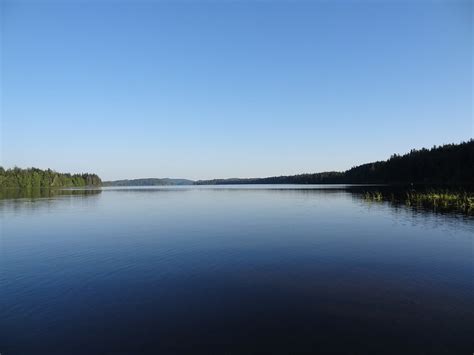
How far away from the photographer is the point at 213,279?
14.6m

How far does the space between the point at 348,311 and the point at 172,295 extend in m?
7.47

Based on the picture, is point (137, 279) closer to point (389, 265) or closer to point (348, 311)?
point (348, 311)

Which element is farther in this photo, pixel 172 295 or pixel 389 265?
pixel 389 265

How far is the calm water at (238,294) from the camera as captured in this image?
9.09m

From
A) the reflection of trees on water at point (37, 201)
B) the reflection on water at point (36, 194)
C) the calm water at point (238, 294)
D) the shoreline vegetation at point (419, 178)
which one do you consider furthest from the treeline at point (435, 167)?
the reflection on water at point (36, 194)

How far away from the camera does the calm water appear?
9.09m

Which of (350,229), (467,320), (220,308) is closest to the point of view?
(467,320)

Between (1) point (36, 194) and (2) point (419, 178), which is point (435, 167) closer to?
(2) point (419, 178)

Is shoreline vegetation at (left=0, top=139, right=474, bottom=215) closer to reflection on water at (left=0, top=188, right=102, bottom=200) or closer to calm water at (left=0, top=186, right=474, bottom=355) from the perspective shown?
reflection on water at (left=0, top=188, right=102, bottom=200)

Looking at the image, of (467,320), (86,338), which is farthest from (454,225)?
(86,338)

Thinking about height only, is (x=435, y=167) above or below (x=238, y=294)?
above

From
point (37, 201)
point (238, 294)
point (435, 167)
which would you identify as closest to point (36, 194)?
point (37, 201)

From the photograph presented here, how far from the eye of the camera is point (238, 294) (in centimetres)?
1267

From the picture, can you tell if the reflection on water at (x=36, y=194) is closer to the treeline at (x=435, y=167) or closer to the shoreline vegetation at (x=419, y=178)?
the shoreline vegetation at (x=419, y=178)
